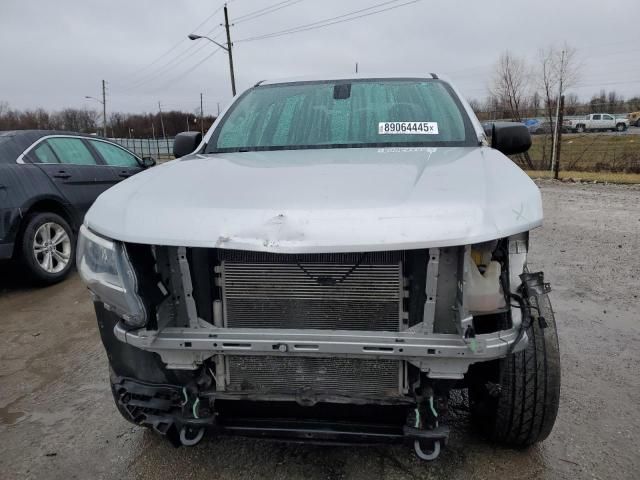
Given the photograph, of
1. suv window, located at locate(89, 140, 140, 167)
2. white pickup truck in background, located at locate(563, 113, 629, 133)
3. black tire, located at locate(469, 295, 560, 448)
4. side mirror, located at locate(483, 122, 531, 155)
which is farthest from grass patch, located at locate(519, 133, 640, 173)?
white pickup truck in background, located at locate(563, 113, 629, 133)

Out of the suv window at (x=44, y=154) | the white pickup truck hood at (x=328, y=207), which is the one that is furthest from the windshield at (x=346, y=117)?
the suv window at (x=44, y=154)

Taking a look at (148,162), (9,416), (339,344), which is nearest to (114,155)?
(148,162)

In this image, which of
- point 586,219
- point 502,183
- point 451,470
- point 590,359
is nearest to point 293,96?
point 502,183

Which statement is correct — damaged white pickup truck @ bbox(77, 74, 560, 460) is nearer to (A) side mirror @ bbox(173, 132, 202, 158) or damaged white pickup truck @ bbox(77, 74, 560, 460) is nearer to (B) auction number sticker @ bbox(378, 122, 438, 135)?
(B) auction number sticker @ bbox(378, 122, 438, 135)

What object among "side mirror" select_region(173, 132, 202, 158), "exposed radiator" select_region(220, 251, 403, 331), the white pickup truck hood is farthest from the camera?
"side mirror" select_region(173, 132, 202, 158)

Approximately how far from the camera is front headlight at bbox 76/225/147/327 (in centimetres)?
182

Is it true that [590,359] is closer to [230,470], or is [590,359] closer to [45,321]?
[230,470]

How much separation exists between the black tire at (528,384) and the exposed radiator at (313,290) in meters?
0.54

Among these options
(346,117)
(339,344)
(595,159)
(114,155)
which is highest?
(346,117)

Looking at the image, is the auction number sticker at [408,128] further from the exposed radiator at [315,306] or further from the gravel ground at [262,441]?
the gravel ground at [262,441]

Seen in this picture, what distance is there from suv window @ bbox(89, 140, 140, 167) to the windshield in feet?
12.1

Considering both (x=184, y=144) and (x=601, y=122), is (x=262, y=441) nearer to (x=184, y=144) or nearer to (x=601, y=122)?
(x=184, y=144)

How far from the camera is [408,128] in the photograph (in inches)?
115

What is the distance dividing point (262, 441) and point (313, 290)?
1074 millimetres
